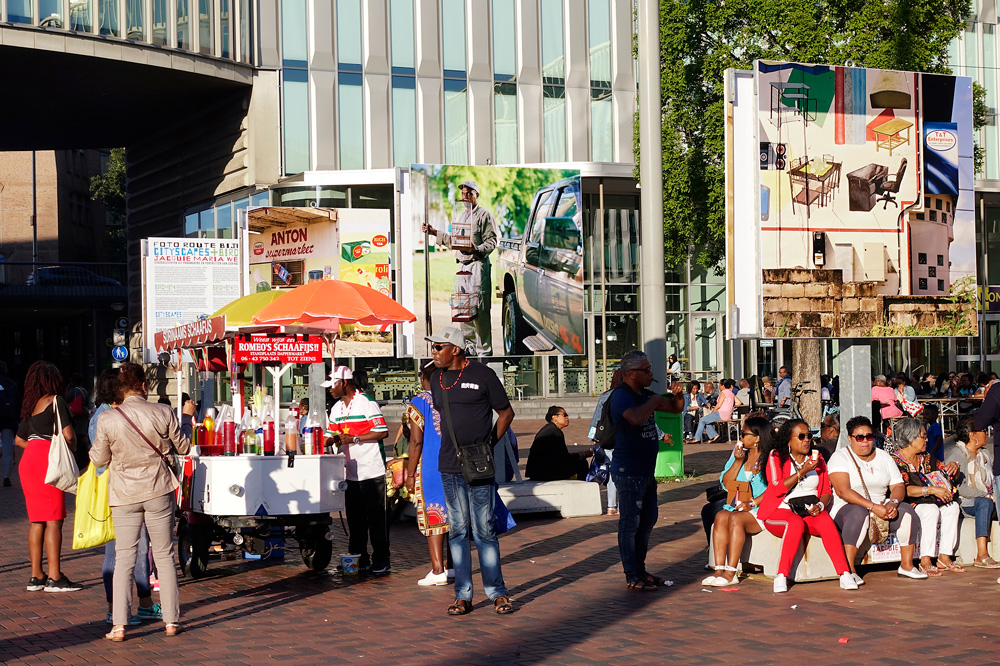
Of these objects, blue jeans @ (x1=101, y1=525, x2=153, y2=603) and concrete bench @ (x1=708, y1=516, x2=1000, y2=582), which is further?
concrete bench @ (x1=708, y1=516, x2=1000, y2=582)

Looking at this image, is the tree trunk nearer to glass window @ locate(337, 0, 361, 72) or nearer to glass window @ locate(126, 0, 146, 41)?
glass window @ locate(337, 0, 361, 72)

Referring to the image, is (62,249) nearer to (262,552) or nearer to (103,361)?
(103,361)

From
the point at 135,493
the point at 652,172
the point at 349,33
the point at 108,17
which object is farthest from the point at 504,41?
the point at 135,493

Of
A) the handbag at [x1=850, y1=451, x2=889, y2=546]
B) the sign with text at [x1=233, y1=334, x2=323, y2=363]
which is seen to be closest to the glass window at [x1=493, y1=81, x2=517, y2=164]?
the sign with text at [x1=233, y1=334, x2=323, y2=363]

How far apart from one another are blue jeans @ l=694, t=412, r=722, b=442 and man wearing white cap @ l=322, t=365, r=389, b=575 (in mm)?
16175

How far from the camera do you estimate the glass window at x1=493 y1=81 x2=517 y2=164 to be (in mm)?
37156


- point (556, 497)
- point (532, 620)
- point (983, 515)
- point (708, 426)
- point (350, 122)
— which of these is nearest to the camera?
point (532, 620)

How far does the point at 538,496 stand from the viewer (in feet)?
45.4

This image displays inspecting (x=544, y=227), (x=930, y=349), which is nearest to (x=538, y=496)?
(x=544, y=227)

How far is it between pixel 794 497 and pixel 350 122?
28.2m

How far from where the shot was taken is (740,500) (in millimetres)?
9695

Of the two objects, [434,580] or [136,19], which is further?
[136,19]

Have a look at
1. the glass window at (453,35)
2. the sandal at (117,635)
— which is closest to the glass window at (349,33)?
the glass window at (453,35)

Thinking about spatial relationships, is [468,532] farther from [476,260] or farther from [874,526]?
[476,260]
